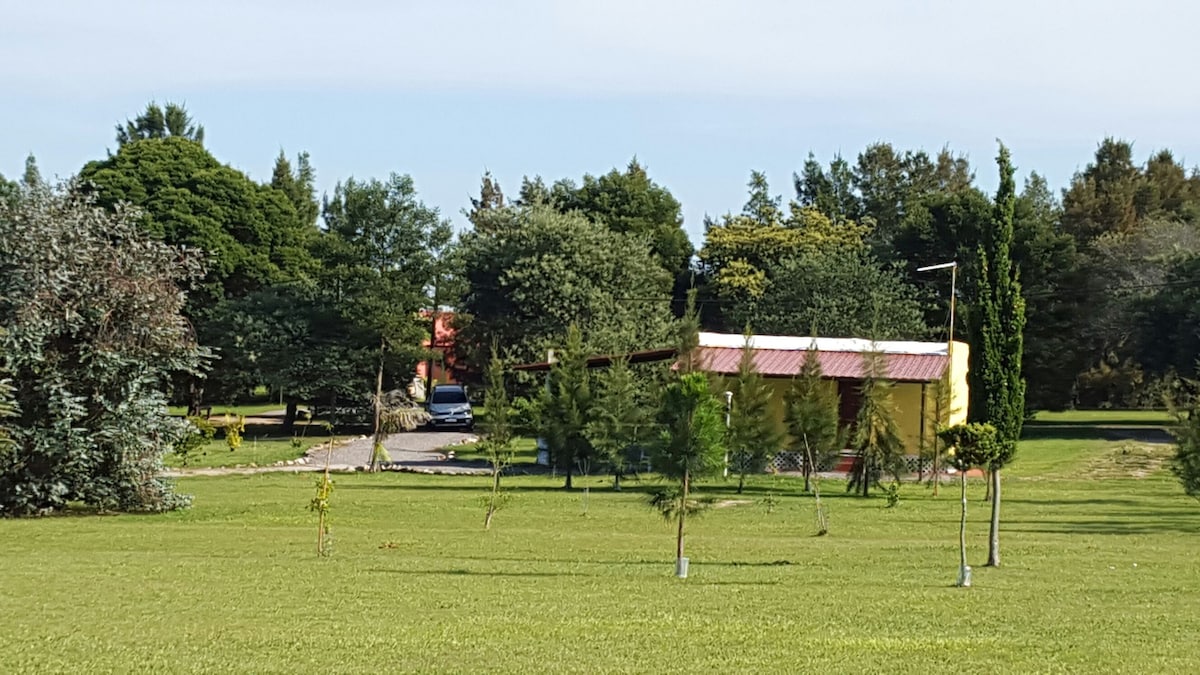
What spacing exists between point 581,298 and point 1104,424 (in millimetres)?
24844

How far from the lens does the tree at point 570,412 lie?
36.1 meters

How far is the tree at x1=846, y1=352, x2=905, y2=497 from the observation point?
33.7 meters

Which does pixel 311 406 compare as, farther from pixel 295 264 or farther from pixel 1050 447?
pixel 1050 447

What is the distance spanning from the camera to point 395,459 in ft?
146

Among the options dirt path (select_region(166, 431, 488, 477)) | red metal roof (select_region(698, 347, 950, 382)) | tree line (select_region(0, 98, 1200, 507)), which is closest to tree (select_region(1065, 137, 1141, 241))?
tree line (select_region(0, 98, 1200, 507))

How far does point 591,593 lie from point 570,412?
2152 cm

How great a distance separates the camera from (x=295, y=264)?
61.3 meters

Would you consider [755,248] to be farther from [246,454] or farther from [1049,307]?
[246,454]

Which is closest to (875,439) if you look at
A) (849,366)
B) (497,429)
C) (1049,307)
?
(849,366)

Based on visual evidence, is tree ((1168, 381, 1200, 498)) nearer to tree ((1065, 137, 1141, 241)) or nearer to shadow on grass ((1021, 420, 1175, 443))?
shadow on grass ((1021, 420, 1175, 443))

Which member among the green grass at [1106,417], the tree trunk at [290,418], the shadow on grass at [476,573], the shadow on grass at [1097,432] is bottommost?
the shadow on grass at [476,573]

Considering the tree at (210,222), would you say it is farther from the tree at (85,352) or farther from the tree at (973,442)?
the tree at (973,442)

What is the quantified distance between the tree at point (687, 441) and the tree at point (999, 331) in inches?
159

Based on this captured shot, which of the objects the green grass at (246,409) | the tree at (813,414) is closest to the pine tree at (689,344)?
the tree at (813,414)
